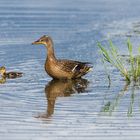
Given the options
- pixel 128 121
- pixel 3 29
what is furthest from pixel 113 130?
pixel 3 29

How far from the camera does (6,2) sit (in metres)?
24.6

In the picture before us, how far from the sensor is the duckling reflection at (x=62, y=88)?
518 inches

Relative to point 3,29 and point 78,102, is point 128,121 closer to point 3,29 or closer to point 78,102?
point 78,102

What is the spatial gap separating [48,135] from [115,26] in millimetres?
11356

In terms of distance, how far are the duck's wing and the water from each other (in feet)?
0.65

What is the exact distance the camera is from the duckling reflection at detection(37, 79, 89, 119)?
518 inches

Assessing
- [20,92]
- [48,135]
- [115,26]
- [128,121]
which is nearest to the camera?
[48,135]

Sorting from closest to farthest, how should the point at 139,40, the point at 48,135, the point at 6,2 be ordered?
the point at 48,135 → the point at 139,40 → the point at 6,2

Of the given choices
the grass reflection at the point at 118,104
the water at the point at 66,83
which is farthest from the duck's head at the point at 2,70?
the grass reflection at the point at 118,104

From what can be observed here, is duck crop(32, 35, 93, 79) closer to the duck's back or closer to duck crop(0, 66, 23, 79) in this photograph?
the duck's back

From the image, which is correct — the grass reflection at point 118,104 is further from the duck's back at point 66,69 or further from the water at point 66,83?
the duck's back at point 66,69

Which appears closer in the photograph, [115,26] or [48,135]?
[48,135]

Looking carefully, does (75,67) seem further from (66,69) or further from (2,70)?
(2,70)

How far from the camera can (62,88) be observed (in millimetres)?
14305
